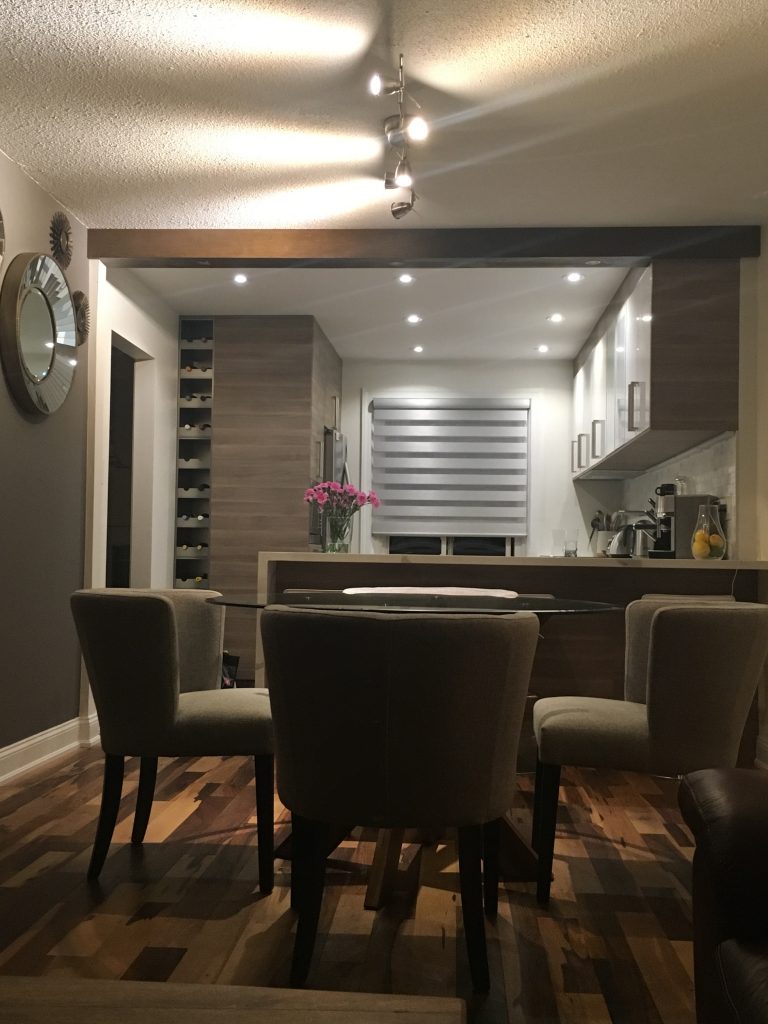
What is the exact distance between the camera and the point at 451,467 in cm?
841

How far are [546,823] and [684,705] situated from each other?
1.62 ft

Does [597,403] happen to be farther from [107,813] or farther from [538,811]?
[107,813]

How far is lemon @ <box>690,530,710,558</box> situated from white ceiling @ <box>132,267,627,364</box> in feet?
5.84

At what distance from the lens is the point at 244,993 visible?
3.56 ft

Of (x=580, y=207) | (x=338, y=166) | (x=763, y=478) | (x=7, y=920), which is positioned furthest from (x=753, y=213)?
(x=7, y=920)

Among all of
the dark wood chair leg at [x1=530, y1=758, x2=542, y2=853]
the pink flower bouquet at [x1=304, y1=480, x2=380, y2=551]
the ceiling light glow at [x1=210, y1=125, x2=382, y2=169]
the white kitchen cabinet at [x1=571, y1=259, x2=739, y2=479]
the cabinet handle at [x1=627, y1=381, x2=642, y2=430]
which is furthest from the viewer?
the cabinet handle at [x1=627, y1=381, x2=642, y2=430]

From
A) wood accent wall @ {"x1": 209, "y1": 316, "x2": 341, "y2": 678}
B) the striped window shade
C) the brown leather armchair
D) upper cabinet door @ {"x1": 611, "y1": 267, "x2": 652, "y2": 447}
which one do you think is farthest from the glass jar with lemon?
the striped window shade

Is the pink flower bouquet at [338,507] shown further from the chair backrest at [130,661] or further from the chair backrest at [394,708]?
the chair backrest at [394,708]

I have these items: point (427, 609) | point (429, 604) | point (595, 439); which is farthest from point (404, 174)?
point (595, 439)

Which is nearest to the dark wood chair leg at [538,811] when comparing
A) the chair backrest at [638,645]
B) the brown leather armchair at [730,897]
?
the chair backrest at [638,645]

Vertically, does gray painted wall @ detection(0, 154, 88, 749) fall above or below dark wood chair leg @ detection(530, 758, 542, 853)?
above

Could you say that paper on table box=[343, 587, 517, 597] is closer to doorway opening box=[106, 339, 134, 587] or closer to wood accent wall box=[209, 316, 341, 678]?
wood accent wall box=[209, 316, 341, 678]

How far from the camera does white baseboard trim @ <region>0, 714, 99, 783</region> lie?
4.08 m

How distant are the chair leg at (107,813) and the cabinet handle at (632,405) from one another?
3.29 metres
